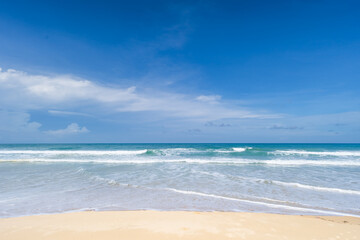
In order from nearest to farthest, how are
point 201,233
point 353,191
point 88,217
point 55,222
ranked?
point 201,233 < point 55,222 < point 88,217 < point 353,191

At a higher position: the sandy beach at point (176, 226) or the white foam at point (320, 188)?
the sandy beach at point (176, 226)

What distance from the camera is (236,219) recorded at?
4441 mm

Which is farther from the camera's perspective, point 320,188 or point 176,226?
point 320,188

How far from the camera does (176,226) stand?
4.00 meters

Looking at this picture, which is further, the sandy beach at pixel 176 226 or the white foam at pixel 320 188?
the white foam at pixel 320 188

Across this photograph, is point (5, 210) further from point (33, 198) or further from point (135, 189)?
point (135, 189)

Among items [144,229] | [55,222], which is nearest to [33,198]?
[55,222]

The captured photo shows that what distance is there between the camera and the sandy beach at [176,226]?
12.0 ft

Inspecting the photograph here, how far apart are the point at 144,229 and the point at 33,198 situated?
456 centimetres

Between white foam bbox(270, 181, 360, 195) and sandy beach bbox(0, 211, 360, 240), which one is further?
white foam bbox(270, 181, 360, 195)

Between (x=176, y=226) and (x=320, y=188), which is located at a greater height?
(x=176, y=226)

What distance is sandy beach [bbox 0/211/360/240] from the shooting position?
3662 mm

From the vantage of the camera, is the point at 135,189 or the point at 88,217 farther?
the point at 135,189

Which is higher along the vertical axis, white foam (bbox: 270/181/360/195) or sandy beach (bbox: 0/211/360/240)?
sandy beach (bbox: 0/211/360/240)
